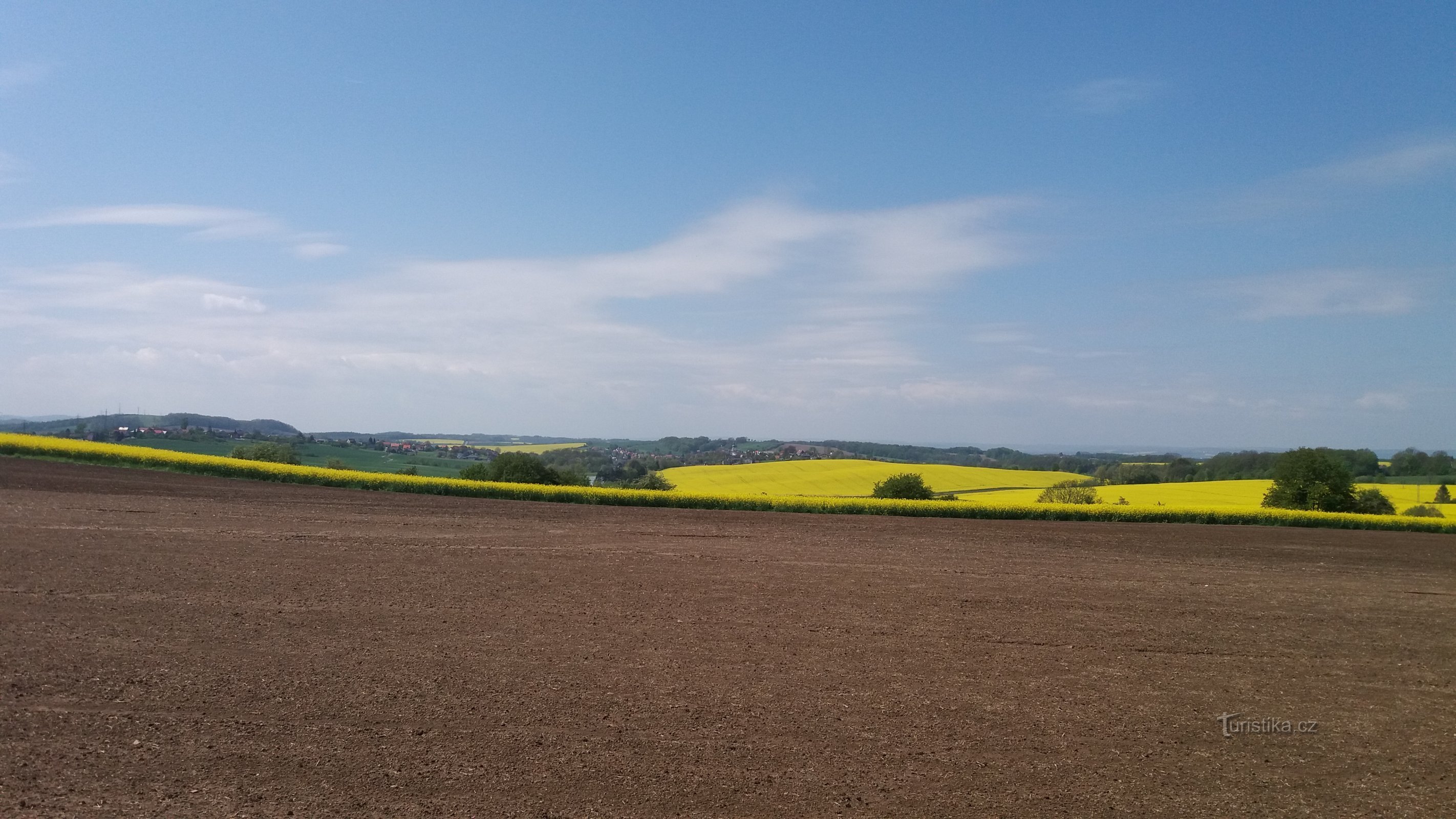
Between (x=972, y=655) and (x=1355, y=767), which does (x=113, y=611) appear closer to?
(x=972, y=655)

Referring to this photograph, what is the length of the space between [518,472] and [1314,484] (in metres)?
36.9

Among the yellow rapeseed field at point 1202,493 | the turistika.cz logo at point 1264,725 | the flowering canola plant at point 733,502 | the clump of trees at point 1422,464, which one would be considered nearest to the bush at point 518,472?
the flowering canola plant at point 733,502

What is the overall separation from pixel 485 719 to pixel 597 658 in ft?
7.23

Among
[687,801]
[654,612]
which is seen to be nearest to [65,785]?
[687,801]

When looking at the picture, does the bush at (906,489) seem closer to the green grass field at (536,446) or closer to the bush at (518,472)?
the bush at (518,472)

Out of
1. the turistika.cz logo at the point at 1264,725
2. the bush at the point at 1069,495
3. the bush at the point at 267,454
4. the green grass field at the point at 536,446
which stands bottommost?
the turistika.cz logo at the point at 1264,725

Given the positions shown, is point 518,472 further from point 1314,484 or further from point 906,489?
point 1314,484

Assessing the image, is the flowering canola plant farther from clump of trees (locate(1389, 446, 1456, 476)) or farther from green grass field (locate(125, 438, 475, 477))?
clump of trees (locate(1389, 446, 1456, 476))

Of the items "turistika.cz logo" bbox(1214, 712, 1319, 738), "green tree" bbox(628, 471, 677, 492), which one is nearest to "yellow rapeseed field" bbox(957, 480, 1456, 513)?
"green tree" bbox(628, 471, 677, 492)

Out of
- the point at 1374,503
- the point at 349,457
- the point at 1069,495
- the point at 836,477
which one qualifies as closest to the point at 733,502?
the point at 1069,495

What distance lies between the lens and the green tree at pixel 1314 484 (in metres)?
34.0

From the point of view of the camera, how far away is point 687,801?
6.04m

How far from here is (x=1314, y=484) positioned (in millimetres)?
34281

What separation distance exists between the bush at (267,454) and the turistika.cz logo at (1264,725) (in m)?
42.0
